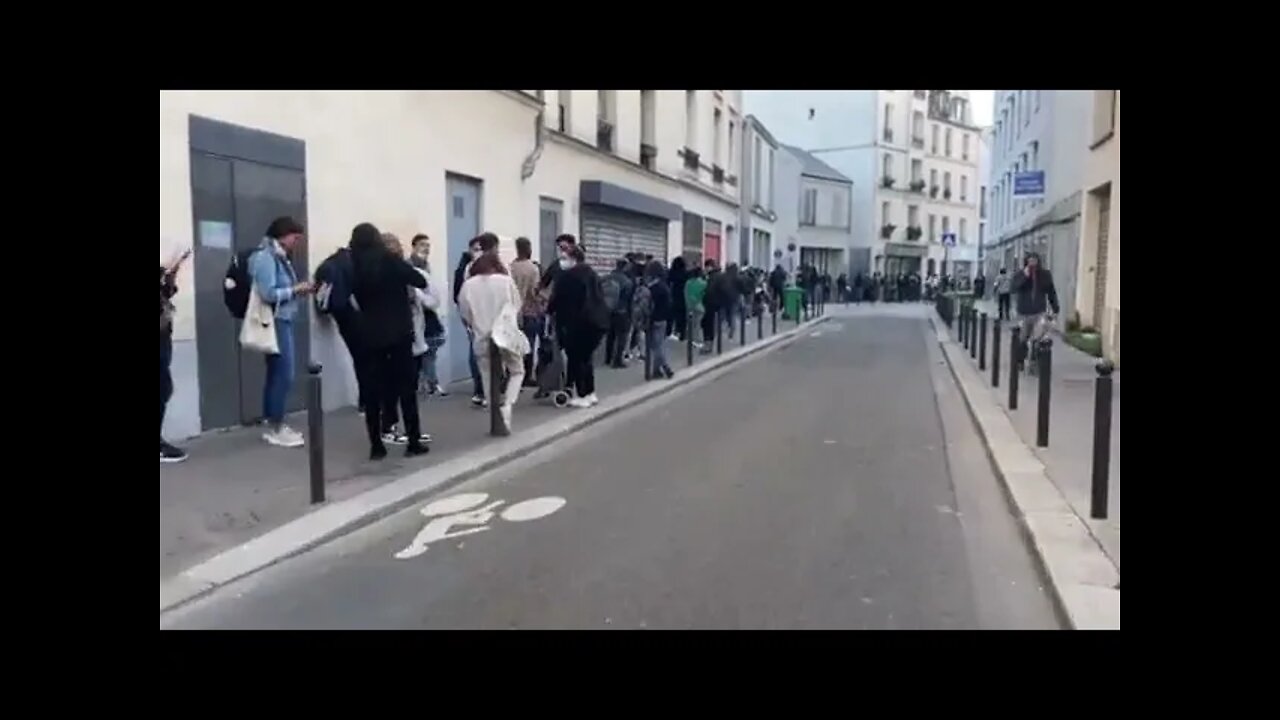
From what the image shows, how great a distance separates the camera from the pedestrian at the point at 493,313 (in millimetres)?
9438

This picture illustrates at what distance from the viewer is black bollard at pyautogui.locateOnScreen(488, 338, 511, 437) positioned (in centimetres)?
942

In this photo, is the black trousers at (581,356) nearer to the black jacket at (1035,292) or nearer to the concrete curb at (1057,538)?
the concrete curb at (1057,538)

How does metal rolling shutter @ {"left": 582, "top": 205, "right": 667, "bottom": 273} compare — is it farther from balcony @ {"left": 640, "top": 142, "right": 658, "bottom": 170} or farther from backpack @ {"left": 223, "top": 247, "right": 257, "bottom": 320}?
backpack @ {"left": 223, "top": 247, "right": 257, "bottom": 320}

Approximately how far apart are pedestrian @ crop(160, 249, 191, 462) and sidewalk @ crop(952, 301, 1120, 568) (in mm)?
6091

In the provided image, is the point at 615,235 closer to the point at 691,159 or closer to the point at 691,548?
the point at 691,159

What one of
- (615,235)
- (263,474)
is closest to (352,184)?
(263,474)

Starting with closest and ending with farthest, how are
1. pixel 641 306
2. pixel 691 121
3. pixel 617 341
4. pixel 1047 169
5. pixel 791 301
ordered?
pixel 641 306
pixel 617 341
pixel 1047 169
pixel 691 121
pixel 791 301

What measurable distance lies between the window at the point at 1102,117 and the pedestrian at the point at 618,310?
303 inches

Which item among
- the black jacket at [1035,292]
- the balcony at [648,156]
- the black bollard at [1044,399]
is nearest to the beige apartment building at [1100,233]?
the black jacket at [1035,292]

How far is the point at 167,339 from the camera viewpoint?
7602 millimetres

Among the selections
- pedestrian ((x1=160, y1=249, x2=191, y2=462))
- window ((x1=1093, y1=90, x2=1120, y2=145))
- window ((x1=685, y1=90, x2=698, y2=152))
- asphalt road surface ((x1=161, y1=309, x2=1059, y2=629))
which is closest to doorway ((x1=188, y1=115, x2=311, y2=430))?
pedestrian ((x1=160, y1=249, x2=191, y2=462))

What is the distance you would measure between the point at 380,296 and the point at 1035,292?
9361 millimetres
